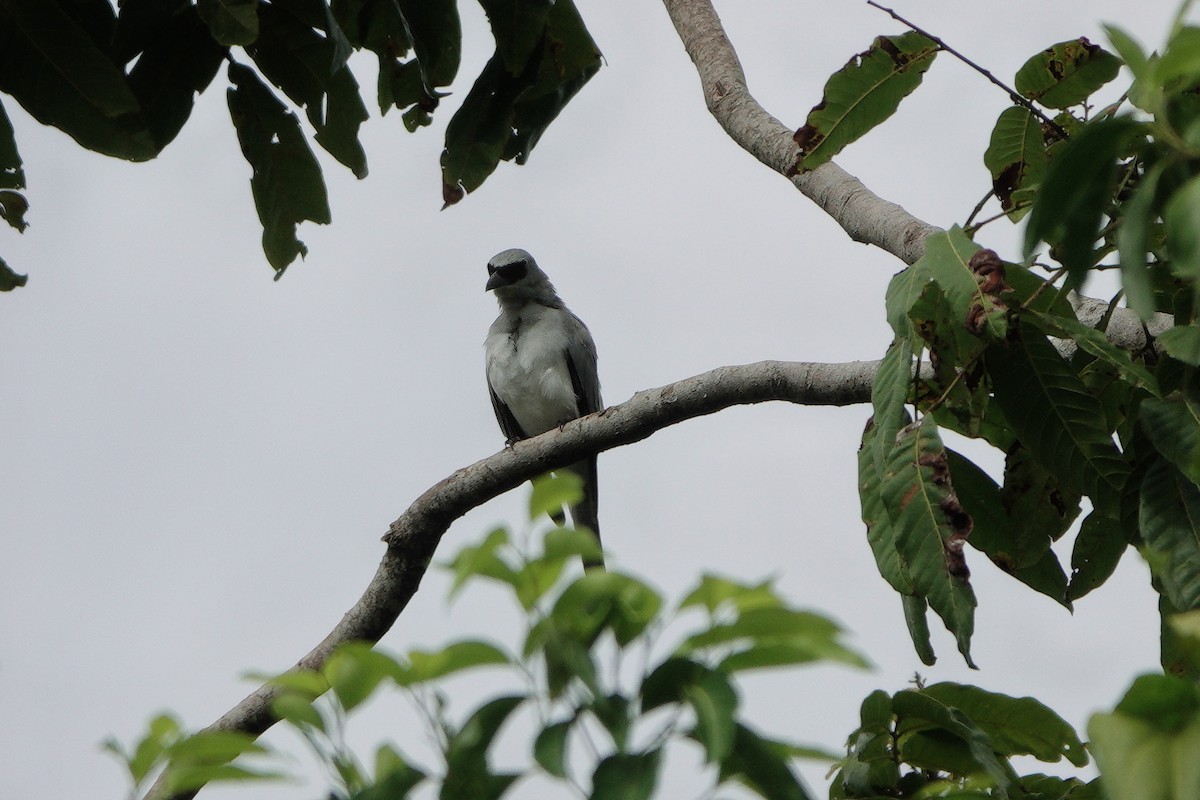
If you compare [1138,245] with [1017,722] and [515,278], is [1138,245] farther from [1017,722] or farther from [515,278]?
[515,278]

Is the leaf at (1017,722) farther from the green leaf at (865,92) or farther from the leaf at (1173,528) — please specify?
the green leaf at (865,92)

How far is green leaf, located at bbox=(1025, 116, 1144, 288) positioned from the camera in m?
1.31

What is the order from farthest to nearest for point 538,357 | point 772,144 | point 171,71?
1. point 538,357
2. point 772,144
3. point 171,71

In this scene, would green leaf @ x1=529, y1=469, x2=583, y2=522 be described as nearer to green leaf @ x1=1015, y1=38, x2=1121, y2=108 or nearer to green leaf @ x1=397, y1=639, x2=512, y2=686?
green leaf @ x1=397, y1=639, x2=512, y2=686

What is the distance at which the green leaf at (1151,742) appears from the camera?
35.9 inches

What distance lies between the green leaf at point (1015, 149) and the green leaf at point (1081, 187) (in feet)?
5.53

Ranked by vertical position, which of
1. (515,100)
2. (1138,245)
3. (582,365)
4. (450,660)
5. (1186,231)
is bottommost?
(450,660)

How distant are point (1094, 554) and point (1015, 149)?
1.12 metres

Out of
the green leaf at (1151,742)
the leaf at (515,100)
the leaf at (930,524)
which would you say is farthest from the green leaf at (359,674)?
the leaf at (515,100)

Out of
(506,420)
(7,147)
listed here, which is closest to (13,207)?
(7,147)

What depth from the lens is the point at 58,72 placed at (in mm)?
3070

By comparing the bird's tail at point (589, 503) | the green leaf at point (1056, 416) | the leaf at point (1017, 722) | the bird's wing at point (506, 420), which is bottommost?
the leaf at point (1017, 722)

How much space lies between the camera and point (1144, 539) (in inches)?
81.5

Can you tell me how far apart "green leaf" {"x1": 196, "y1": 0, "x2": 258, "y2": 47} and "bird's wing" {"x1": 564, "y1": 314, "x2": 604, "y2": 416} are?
5.24 metres
